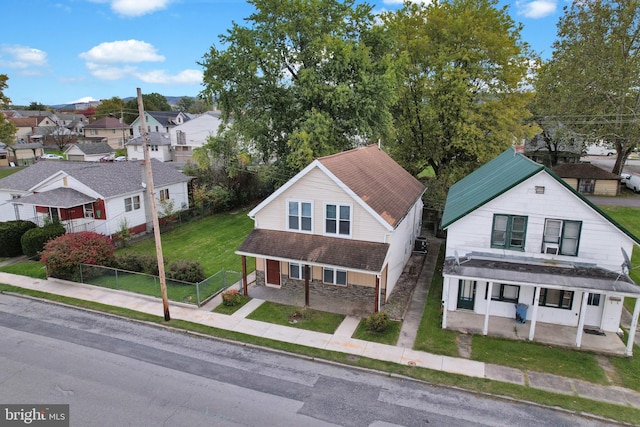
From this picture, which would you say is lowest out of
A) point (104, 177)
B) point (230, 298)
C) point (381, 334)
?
point (381, 334)

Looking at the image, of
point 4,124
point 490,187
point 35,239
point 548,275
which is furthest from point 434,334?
point 4,124

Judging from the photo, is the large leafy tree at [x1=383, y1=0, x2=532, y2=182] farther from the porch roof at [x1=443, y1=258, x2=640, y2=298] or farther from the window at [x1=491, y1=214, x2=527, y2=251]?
the porch roof at [x1=443, y1=258, x2=640, y2=298]

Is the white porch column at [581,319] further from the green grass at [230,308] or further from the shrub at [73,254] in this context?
the shrub at [73,254]

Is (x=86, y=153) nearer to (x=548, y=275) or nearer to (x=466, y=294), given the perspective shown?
(x=466, y=294)

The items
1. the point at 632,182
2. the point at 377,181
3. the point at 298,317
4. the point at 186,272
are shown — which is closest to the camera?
the point at 298,317

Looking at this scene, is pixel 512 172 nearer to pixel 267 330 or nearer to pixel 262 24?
pixel 267 330

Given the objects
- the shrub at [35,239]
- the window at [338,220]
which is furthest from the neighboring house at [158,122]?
the window at [338,220]
